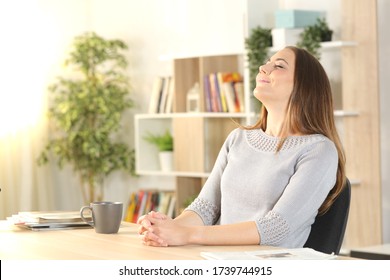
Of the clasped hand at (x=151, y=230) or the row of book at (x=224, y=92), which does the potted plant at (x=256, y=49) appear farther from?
the clasped hand at (x=151, y=230)

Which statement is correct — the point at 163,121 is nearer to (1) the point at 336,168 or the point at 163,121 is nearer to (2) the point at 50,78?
(2) the point at 50,78

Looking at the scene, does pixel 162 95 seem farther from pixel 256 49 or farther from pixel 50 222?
pixel 50 222

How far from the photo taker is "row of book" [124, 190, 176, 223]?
5707 mm

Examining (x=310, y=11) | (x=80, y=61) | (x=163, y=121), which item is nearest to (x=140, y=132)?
(x=163, y=121)

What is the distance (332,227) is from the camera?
2.24 metres

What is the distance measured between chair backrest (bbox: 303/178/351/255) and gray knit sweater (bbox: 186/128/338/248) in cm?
2

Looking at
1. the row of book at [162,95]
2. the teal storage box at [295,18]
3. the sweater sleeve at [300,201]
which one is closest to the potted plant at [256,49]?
the teal storage box at [295,18]

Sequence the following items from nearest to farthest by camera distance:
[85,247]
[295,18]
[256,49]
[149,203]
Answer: [85,247] → [295,18] → [256,49] → [149,203]

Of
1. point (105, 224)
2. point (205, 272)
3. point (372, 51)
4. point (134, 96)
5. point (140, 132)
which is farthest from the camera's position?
point (134, 96)

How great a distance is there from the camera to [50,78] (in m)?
6.32

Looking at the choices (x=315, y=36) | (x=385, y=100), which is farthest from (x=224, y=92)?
(x=385, y=100)

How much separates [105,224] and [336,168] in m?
0.68

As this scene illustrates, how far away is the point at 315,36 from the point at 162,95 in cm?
147

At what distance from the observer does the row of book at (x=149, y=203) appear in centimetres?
571
